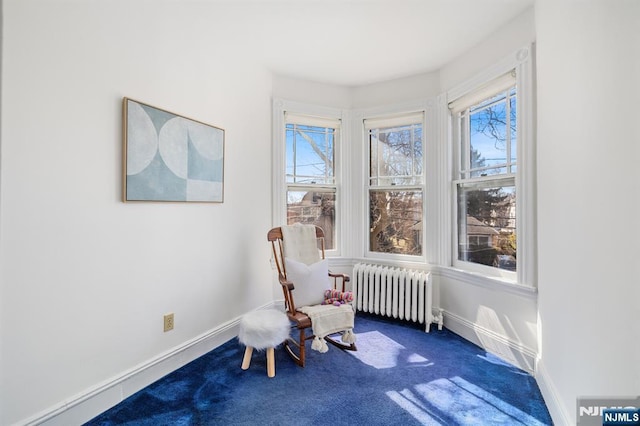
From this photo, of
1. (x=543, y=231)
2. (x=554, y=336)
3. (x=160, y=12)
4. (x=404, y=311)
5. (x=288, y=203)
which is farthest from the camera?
(x=288, y=203)

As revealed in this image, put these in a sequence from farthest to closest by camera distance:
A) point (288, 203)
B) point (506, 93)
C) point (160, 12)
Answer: point (288, 203)
point (506, 93)
point (160, 12)

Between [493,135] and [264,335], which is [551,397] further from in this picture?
[493,135]

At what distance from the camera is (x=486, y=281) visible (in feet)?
8.88

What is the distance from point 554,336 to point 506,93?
1.88 meters

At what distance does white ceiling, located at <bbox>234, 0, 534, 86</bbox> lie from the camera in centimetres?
233

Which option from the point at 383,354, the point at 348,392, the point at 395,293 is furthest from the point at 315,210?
the point at 348,392

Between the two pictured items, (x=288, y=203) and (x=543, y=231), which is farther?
(x=288, y=203)

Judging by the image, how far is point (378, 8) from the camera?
2348mm

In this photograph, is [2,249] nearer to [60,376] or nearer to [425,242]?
[60,376]

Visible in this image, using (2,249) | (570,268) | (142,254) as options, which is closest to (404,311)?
(570,268)

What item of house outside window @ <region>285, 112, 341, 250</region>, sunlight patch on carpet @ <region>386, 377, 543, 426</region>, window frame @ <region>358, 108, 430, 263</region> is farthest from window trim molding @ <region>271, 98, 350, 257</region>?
sunlight patch on carpet @ <region>386, 377, 543, 426</region>

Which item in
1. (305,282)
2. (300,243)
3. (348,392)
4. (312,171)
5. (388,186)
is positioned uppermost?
(312,171)

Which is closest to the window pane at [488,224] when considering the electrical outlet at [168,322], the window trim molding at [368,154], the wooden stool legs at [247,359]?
the window trim molding at [368,154]

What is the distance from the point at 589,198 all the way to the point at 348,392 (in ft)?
5.72
